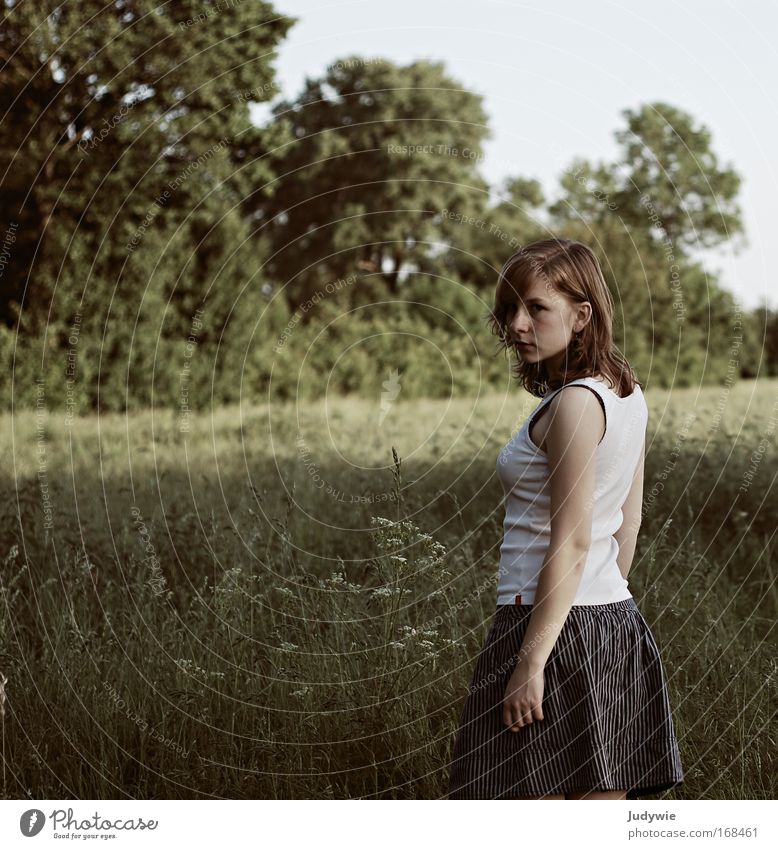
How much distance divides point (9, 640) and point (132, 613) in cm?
48

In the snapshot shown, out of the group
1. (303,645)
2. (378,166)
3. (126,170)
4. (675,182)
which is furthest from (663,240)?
(303,645)

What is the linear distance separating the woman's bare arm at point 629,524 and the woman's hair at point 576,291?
0.30 meters

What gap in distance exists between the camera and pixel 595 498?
2207 millimetres

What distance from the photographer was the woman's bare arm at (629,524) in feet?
8.08

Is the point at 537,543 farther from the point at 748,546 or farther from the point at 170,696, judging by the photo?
the point at 748,546

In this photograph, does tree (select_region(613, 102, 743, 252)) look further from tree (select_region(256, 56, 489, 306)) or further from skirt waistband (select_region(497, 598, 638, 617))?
skirt waistband (select_region(497, 598, 638, 617))

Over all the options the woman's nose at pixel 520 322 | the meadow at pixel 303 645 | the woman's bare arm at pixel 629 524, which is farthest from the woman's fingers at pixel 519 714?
the woman's nose at pixel 520 322

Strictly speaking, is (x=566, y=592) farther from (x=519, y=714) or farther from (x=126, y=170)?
(x=126, y=170)

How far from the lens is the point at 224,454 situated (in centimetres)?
827

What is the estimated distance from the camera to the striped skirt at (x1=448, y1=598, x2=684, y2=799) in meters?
2.16

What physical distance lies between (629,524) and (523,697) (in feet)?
1.92
